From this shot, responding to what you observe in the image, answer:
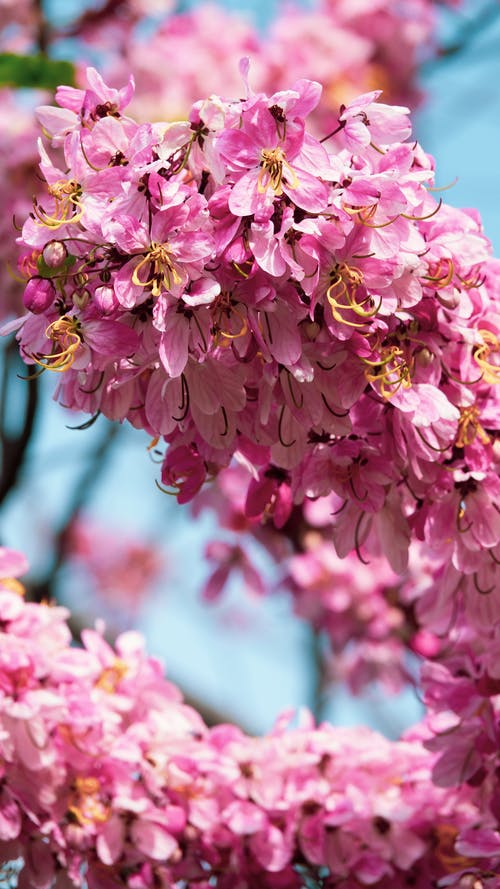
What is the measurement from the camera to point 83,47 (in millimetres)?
4551

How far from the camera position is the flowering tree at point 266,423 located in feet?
4.11

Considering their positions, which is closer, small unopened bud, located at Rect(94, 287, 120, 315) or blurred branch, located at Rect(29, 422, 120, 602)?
small unopened bud, located at Rect(94, 287, 120, 315)

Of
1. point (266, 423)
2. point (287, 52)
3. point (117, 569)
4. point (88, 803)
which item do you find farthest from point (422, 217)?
point (117, 569)

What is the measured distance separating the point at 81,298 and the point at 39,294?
4 centimetres

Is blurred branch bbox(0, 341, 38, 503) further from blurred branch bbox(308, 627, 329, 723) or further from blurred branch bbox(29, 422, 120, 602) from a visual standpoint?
blurred branch bbox(308, 627, 329, 723)

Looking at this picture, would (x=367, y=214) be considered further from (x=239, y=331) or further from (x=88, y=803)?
(x=88, y=803)

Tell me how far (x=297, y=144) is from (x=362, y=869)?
1.00 m

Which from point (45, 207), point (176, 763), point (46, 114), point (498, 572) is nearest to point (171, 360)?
point (45, 207)

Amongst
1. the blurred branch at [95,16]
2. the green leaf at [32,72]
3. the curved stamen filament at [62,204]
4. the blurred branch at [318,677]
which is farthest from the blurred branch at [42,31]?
the curved stamen filament at [62,204]

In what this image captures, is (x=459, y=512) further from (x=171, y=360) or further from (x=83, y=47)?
(x=83, y=47)

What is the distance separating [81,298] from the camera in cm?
127

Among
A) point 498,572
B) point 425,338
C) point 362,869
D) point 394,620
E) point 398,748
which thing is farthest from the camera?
point 394,620

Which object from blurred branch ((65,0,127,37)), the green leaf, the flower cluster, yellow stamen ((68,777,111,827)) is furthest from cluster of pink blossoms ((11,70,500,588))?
the flower cluster

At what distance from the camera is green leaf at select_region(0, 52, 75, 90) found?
2113mm
